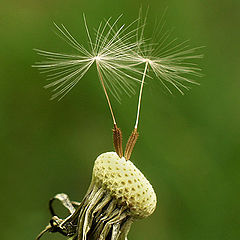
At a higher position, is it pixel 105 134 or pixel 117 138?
pixel 105 134

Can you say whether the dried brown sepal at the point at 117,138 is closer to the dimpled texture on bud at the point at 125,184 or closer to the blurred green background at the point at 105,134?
the dimpled texture on bud at the point at 125,184

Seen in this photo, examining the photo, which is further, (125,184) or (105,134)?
(105,134)

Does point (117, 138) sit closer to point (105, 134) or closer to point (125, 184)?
point (125, 184)

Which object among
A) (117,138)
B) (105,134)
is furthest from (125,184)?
(105,134)

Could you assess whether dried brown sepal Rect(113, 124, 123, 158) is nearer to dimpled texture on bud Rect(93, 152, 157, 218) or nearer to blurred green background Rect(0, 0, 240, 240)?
dimpled texture on bud Rect(93, 152, 157, 218)

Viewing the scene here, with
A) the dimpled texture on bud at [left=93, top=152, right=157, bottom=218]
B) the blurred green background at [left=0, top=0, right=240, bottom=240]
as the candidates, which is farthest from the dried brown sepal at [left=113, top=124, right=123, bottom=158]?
the blurred green background at [left=0, top=0, right=240, bottom=240]
